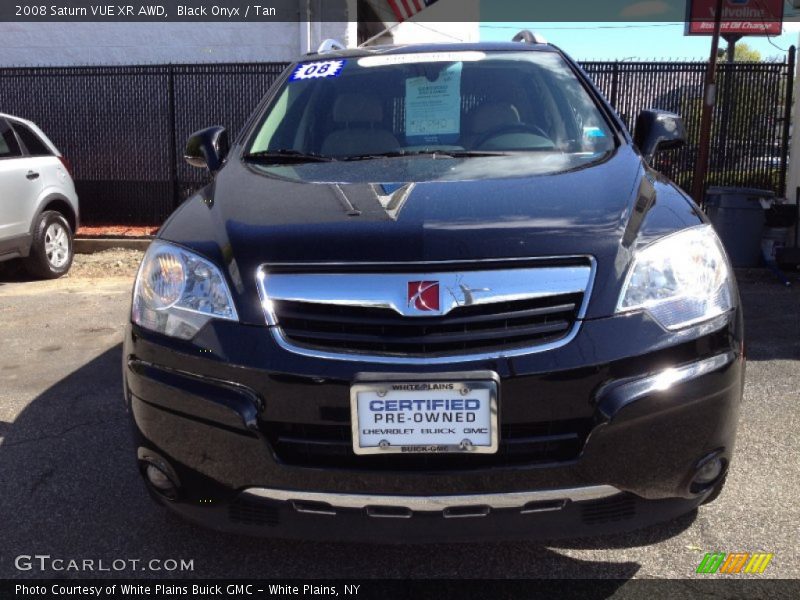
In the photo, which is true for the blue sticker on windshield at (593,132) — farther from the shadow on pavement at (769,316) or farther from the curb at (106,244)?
the curb at (106,244)

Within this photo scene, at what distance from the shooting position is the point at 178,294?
2482 millimetres

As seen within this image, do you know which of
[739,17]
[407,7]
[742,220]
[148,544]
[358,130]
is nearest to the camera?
[148,544]

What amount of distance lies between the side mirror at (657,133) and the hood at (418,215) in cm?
64

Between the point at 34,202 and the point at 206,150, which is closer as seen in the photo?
the point at 206,150

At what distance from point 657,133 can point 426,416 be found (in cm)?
209

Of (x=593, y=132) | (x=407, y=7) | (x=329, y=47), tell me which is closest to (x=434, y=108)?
(x=593, y=132)

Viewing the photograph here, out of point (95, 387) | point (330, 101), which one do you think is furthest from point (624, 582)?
point (95, 387)

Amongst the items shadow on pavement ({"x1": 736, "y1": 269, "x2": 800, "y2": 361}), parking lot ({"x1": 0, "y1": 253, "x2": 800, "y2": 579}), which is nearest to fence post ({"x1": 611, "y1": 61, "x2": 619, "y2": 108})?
shadow on pavement ({"x1": 736, "y1": 269, "x2": 800, "y2": 361})

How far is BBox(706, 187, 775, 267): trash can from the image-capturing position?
321 inches

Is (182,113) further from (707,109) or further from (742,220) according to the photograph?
(742,220)

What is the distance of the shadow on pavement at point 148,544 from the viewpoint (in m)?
2.75

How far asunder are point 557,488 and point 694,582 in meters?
0.76

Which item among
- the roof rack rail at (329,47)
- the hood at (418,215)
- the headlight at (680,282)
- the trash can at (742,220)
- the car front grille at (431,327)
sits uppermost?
the roof rack rail at (329,47)

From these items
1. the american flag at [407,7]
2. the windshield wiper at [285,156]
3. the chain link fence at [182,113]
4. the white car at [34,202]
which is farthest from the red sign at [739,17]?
the windshield wiper at [285,156]
